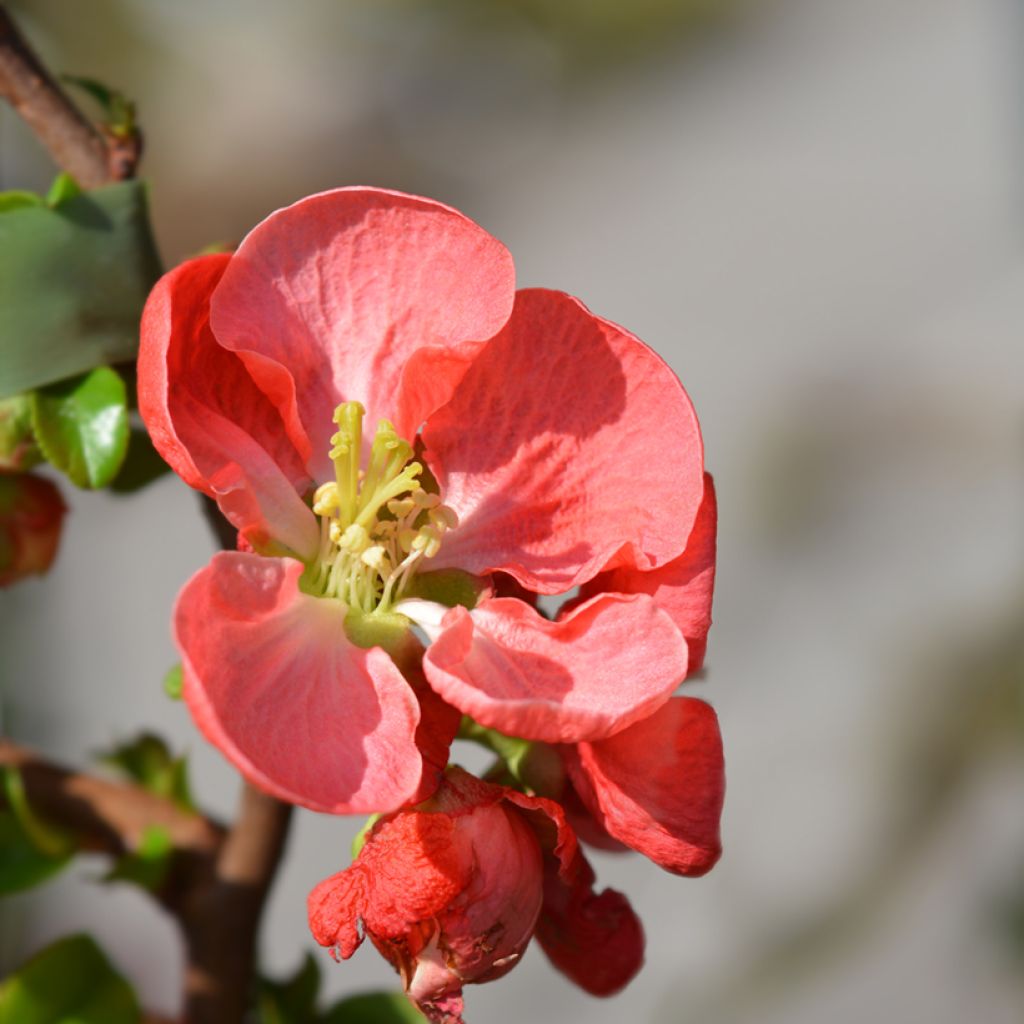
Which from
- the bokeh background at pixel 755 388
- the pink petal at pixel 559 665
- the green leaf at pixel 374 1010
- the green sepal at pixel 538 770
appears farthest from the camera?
the bokeh background at pixel 755 388

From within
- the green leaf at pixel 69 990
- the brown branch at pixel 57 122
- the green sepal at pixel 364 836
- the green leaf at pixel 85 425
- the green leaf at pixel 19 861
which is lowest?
the green leaf at pixel 69 990

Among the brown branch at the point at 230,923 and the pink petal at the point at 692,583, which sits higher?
the pink petal at the point at 692,583

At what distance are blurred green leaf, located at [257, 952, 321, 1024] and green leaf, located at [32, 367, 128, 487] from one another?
0.38 m

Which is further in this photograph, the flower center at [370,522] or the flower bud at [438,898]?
the flower center at [370,522]

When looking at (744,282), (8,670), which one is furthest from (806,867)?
(8,670)

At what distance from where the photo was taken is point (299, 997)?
2.76 feet

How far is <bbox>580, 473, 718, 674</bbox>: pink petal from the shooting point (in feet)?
1.76

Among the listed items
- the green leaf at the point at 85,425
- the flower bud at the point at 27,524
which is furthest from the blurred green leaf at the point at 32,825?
the green leaf at the point at 85,425

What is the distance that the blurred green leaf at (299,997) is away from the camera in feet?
2.74

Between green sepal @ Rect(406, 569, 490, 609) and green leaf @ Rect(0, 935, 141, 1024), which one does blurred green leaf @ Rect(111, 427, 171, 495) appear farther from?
green leaf @ Rect(0, 935, 141, 1024)

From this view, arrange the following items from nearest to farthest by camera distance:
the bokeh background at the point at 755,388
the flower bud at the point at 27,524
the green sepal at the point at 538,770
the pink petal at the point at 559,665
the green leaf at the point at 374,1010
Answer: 1. the pink petal at the point at 559,665
2. the green sepal at the point at 538,770
3. the flower bud at the point at 27,524
4. the green leaf at the point at 374,1010
5. the bokeh background at the point at 755,388

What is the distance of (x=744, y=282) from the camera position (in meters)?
2.44

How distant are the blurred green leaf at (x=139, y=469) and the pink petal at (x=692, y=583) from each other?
0.26m

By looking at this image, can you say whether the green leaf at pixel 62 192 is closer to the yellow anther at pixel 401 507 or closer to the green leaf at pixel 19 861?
the yellow anther at pixel 401 507
